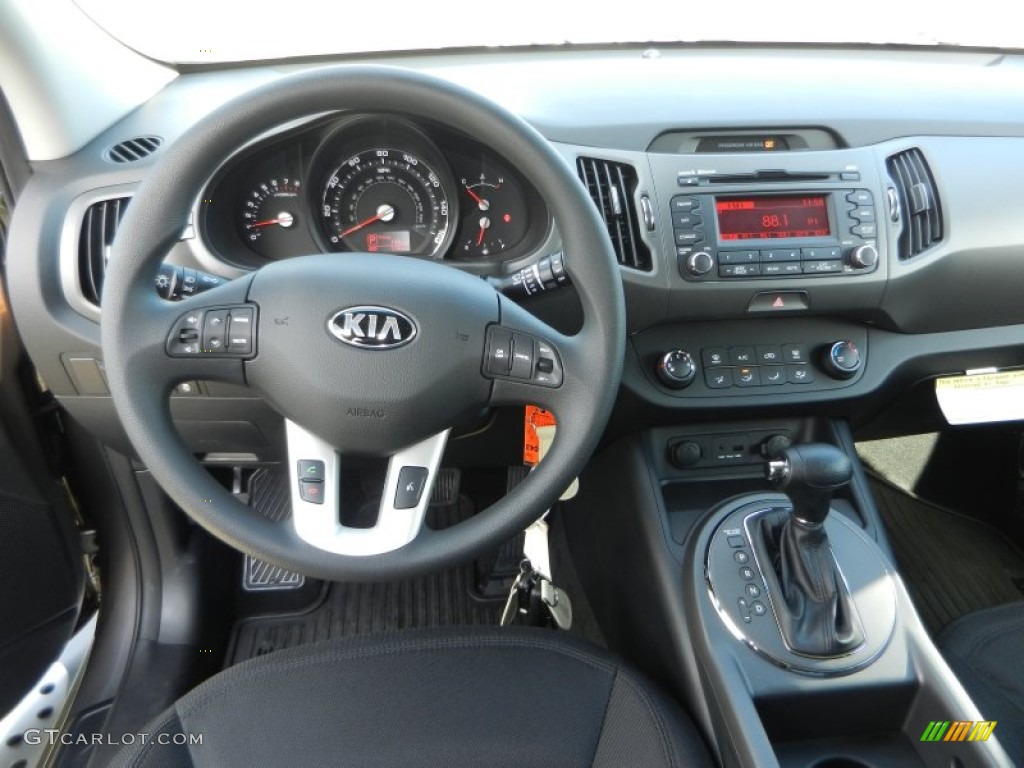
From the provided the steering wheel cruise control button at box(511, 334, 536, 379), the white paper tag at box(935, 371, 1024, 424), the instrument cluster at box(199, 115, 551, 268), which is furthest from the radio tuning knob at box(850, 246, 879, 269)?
the steering wheel cruise control button at box(511, 334, 536, 379)

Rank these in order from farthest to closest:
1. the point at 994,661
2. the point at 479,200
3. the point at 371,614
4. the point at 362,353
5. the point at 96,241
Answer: the point at 371,614 → the point at 994,661 → the point at 479,200 → the point at 96,241 → the point at 362,353

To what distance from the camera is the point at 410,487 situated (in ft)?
3.28

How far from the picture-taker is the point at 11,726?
1.47 meters

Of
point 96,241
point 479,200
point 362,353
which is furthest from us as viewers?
point 479,200

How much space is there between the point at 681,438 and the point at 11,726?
134cm

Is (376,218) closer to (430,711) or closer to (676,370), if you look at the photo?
(676,370)

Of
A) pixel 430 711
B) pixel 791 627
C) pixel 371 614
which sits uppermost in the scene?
pixel 791 627

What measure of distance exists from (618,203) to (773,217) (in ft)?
0.88

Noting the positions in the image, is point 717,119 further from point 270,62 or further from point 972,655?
point 972,655

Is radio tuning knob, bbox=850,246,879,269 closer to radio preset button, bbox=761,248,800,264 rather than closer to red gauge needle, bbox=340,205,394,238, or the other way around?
radio preset button, bbox=761,248,800,264

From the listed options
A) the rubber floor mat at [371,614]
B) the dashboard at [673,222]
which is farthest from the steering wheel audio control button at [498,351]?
the rubber floor mat at [371,614]

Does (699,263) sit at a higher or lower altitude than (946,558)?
higher

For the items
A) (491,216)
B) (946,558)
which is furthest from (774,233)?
(946,558)

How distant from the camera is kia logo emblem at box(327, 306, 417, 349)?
0.94 meters
